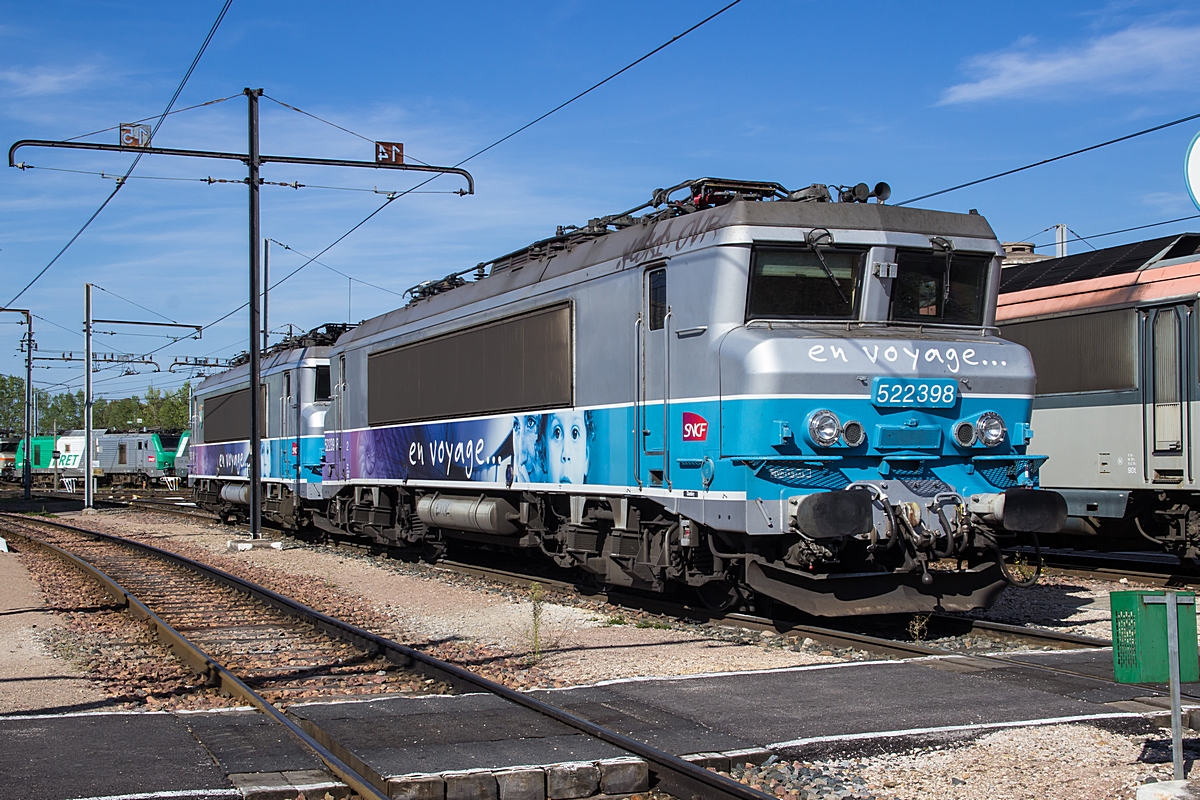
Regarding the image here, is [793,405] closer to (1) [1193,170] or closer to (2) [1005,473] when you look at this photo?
(2) [1005,473]

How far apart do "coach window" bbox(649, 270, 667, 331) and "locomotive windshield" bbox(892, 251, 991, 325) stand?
203cm

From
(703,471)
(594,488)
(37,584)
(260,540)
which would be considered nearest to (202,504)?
(260,540)

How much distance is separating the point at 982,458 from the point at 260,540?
50.8 feet

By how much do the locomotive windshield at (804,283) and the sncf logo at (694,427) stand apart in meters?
0.98

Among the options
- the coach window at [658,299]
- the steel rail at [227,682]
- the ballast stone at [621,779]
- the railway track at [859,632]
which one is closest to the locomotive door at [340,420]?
the steel rail at [227,682]

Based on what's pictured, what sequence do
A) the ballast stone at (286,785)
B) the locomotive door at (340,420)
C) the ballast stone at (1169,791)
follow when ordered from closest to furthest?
1. the ballast stone at (1169,791)
2. the ballast stone at (286,785)
3. the locomotive door at (340,420)

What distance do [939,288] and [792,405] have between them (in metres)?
2.13

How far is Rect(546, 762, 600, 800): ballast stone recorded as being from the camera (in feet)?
19.4

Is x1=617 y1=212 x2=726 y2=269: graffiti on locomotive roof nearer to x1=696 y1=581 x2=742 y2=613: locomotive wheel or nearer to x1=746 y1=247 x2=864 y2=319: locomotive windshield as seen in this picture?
x1=746 y1=247 x2=864 y2=319: locomotive windshield

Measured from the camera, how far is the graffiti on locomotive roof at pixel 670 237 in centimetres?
1015

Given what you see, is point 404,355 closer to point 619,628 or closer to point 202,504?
point 619,628

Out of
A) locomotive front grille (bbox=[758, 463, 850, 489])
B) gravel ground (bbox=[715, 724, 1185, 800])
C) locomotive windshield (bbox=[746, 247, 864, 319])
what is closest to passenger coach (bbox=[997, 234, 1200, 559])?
locomotive windshield (bbox=[746, 247, 864, 319])

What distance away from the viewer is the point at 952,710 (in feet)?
24.1

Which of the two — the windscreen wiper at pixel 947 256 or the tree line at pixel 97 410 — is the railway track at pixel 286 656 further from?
the tree line at pixel 97 410
